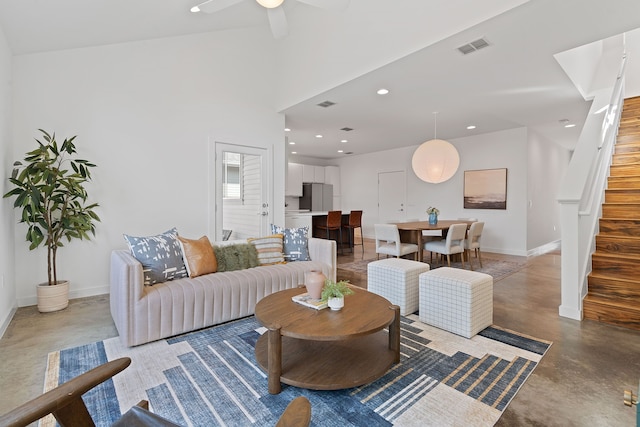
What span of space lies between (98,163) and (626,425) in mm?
4986

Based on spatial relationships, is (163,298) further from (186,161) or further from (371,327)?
(186,161)

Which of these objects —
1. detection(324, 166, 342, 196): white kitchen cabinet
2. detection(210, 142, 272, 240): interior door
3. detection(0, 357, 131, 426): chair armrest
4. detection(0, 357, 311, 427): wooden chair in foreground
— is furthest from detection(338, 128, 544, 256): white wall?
detection(0, 357, 131, 426): chair armrest

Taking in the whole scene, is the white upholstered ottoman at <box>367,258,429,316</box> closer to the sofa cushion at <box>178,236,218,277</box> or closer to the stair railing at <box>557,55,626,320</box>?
the stair railing at <box>557,55,626,320</box>

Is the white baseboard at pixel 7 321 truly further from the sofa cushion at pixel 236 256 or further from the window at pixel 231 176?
the window at pixel 231 176

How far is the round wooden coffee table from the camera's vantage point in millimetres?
1707

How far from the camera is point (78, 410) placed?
0.99m

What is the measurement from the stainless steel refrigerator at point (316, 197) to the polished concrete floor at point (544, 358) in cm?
633

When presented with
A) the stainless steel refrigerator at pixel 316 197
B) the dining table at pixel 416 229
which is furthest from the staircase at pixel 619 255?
the stainless steel refrigerator at pixel 316 197

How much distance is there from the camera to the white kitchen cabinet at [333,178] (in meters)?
10.2

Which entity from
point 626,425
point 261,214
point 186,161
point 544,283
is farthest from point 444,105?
point 626,425

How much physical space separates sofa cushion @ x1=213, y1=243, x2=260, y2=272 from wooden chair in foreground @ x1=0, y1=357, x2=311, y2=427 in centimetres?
206

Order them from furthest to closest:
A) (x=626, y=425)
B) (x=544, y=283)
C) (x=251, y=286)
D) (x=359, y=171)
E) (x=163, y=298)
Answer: (x=359, y=171)
(x=544, y=283)
(x=251, y=286)
(x=163, y=298)
(x=626, y=425)

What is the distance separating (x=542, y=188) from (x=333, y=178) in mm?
5605

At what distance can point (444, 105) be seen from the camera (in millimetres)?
4922
